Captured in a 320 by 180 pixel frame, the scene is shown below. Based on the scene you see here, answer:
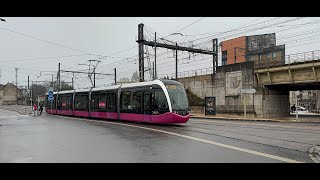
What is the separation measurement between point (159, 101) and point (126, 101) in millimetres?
4475

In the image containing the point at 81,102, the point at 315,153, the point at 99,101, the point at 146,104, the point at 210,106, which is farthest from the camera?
the point at 210,106

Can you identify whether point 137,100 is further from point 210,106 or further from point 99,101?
point 210,106

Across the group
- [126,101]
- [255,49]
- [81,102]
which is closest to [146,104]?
[126,101]

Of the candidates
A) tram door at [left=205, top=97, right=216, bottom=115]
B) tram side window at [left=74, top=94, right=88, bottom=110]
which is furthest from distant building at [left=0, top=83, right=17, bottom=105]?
tram door at [left=205, top=97, right=216, bottom=115]

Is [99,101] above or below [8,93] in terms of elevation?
below

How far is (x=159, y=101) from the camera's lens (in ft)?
70.5

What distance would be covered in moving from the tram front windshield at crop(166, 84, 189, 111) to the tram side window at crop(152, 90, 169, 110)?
437 mm

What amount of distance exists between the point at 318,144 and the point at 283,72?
28.0 metres

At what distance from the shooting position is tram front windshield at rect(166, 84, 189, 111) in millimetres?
21016

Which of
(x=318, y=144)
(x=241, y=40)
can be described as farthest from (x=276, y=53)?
(x=318, y=144)

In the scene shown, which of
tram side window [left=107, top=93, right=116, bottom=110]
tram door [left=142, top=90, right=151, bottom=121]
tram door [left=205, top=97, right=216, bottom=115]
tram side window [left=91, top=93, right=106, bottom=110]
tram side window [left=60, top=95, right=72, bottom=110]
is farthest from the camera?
tram door [left=205, top=97, right=216, bottom=115]

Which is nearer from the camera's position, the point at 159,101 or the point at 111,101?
the point at 159,101

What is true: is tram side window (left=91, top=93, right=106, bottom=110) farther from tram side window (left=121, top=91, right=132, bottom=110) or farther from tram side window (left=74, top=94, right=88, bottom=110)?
tram side window (left=121, top=91, right=132, bottom=110)
